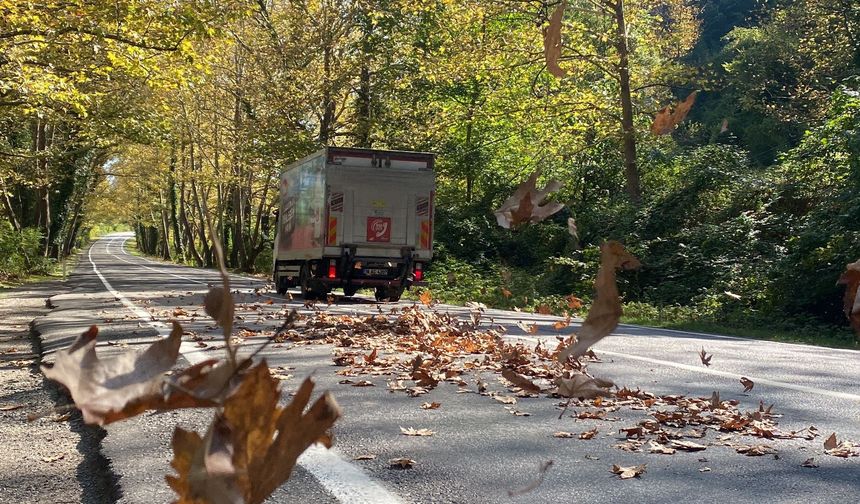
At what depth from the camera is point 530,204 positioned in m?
1.58

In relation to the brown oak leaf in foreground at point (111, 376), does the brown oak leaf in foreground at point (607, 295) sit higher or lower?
higher

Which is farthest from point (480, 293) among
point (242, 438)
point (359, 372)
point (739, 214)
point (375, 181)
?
point (242, 438)

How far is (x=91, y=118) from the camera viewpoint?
83.7 feet

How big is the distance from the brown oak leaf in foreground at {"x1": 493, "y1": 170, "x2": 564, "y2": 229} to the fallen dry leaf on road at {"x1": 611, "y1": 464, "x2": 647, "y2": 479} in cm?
311

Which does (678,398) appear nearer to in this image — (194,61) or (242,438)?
(242,438)

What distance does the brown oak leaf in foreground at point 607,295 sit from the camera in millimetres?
1509

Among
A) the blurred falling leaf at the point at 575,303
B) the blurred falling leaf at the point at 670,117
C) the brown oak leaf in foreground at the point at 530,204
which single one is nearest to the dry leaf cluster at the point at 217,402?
the brown oak leaf in foreground at the point at 530,204

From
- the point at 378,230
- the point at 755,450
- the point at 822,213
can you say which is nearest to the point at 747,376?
the point at 755,450

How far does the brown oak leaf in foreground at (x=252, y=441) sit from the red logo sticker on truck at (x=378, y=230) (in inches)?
748

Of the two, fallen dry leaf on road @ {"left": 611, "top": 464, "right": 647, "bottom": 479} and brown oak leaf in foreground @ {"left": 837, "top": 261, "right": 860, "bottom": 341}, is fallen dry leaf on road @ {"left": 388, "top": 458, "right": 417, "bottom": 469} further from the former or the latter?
brown oak leaf in foreground @ {"left": 837, "top": 261, "right": 860, "bottom": 341}

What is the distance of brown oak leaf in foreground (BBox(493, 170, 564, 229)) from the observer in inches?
62.0

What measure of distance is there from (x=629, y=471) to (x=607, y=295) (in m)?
3.21

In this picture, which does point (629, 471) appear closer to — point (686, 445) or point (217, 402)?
point (686, 445)

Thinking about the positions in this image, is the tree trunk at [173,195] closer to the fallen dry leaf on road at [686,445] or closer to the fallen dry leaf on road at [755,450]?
the fallen dry leaf on road at [686,445]
